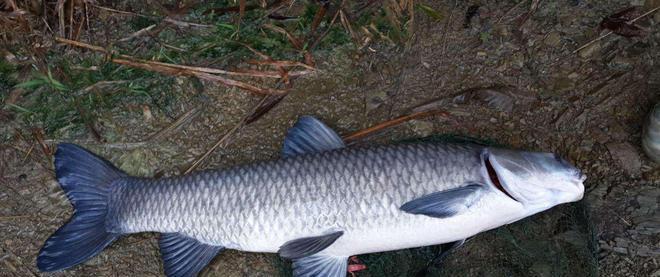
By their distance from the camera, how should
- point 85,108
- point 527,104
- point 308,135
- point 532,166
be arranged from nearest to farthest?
point 532,166, point 308,135, point 527,104, point 85,108

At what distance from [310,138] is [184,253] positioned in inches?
32.6

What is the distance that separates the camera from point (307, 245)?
3.02 meters

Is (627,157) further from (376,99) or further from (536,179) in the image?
(376,99)

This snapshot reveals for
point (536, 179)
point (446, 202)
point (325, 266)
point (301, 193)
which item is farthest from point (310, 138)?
point (536, 179)

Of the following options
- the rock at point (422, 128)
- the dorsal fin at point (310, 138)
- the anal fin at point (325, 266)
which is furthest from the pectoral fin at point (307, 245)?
the rock at point (422, 128)

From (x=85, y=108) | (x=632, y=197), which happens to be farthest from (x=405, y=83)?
(x=85, y=108)

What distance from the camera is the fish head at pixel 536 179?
2.88 m

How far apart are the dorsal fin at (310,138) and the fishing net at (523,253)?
600 mm

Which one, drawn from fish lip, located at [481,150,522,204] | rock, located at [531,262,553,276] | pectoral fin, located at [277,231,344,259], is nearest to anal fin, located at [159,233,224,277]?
pectoral fin, located at [277,231,344,259]

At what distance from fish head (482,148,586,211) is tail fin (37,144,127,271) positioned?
187cm

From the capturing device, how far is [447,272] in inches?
121

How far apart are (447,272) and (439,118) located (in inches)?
33.5

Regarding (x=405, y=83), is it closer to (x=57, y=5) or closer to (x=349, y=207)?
(x=349, y=207)

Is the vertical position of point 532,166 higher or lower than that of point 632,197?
higher
